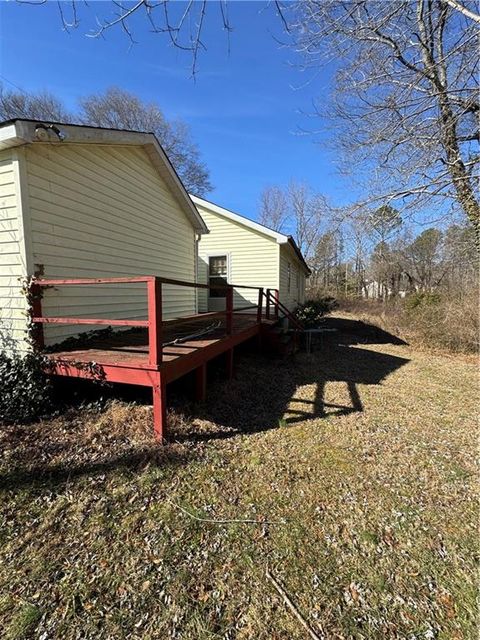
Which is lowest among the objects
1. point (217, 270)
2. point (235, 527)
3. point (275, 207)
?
point (235, 527)

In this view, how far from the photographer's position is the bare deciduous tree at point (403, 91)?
4703 millimetres

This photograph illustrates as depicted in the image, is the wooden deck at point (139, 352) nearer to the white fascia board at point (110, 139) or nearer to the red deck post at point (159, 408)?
the red deck post at point (159, 408)

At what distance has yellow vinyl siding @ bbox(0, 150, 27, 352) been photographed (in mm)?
4077

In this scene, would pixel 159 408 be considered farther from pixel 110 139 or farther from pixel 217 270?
pixel 217 270

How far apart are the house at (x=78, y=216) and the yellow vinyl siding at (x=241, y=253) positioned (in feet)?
13.2

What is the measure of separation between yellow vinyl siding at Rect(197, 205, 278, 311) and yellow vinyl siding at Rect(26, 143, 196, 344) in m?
3.66

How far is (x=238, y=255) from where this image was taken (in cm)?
1171

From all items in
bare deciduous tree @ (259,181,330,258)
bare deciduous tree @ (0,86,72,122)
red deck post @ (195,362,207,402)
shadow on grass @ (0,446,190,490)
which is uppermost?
bare deciduous tree @ (0,86,72,122)

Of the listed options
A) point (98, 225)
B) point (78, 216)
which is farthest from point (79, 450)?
point (98, 225)

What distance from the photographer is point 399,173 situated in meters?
5.70

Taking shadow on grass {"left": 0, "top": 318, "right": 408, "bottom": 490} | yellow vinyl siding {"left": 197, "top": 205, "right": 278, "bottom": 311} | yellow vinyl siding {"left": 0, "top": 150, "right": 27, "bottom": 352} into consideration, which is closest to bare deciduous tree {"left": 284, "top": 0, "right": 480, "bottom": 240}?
shadow on grass {"left": 0, "top": 318, "right": 408, "bottom": 490}

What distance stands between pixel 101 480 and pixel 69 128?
4.74m

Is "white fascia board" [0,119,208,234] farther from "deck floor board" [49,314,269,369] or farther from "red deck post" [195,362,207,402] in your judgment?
"red deck post" [195,362,207,402]

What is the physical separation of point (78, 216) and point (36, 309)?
175 centimetres
